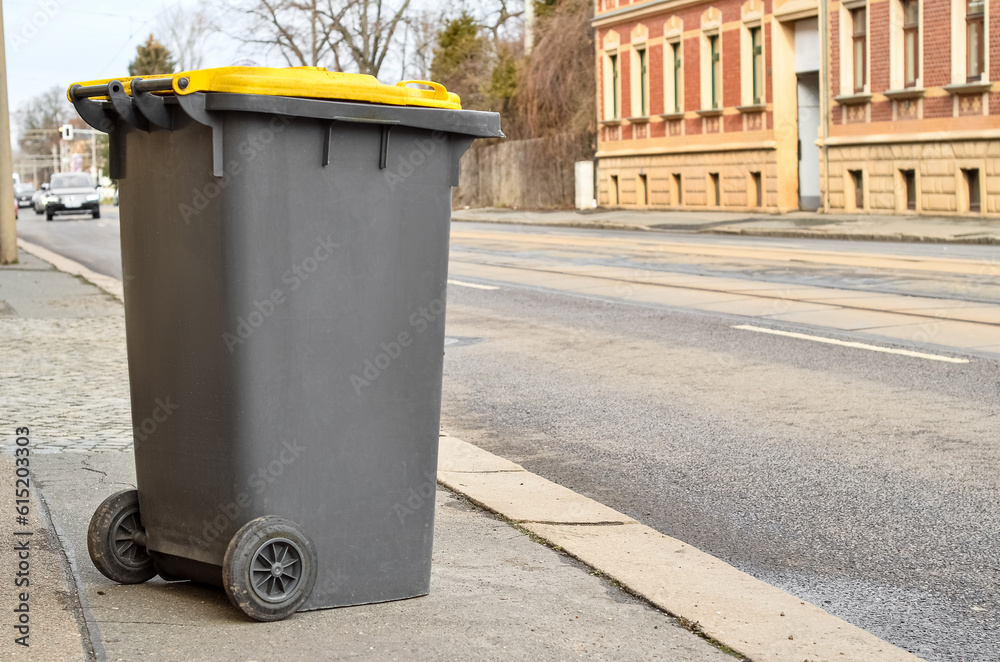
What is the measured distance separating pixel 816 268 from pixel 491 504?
447 inches

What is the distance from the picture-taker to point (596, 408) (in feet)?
23.3

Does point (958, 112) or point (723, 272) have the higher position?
point (958, 112)

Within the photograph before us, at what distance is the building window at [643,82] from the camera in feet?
124

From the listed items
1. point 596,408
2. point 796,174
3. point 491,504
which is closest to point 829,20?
point 796,174

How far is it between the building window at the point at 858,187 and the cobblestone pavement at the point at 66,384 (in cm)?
2130

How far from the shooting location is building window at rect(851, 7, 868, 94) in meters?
29.1

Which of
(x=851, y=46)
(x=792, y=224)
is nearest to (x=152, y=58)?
(x=851, y=46)

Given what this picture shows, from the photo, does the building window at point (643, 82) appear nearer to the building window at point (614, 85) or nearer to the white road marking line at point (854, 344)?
the building window at point (614, 85)

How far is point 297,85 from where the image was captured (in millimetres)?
3279

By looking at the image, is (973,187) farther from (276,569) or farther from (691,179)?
(276,569)

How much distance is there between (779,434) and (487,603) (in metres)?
2.99

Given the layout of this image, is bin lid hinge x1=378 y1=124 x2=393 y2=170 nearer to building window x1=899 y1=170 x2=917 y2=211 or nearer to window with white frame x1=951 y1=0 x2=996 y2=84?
window with white frame x1=951 y1=0 x2=996 y2=84

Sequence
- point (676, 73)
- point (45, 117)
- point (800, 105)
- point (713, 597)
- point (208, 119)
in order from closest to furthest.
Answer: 1. point (208, 119)
2. point (713, 597)
3. point (800, 105)
4. point (676, 73)
5. point (45, 117)

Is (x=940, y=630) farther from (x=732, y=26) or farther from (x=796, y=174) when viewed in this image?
(x=732, y=26)
